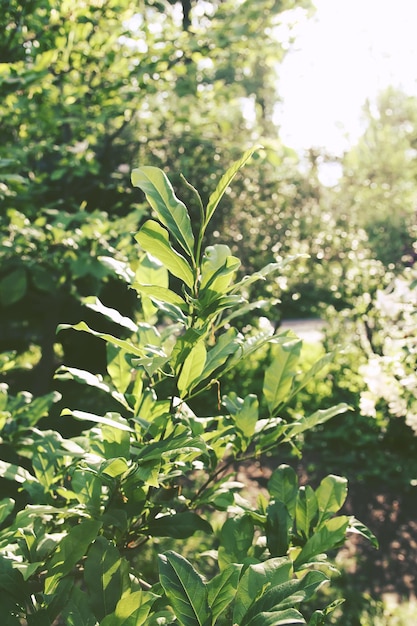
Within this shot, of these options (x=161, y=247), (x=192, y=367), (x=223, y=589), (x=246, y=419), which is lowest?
(x=246, y=419)

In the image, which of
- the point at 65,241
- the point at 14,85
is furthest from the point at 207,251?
the point at 65,241

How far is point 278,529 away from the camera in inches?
53.9

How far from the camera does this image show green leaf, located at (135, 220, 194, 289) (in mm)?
1103

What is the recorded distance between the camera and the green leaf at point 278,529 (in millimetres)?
1358

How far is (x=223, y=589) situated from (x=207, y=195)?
6.31 m

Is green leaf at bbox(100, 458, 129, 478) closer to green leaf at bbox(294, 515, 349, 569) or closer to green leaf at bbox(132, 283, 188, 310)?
green leaf at bbox(132, 283, 188, 310)

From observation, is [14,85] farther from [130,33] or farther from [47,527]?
[47,527]

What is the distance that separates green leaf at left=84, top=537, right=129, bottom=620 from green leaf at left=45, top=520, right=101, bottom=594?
0.08ft

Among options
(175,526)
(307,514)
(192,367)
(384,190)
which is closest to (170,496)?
(175,526)

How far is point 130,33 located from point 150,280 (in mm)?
2946

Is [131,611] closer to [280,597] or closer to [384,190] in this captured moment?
[280,597]

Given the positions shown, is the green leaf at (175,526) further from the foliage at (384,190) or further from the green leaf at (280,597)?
the foliage at (384,190)

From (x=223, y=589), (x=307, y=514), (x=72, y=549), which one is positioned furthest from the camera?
(x=307, y=514)

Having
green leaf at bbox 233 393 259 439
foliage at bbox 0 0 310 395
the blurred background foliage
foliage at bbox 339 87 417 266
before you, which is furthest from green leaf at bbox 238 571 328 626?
foliage at bbox 339 87 417 266
